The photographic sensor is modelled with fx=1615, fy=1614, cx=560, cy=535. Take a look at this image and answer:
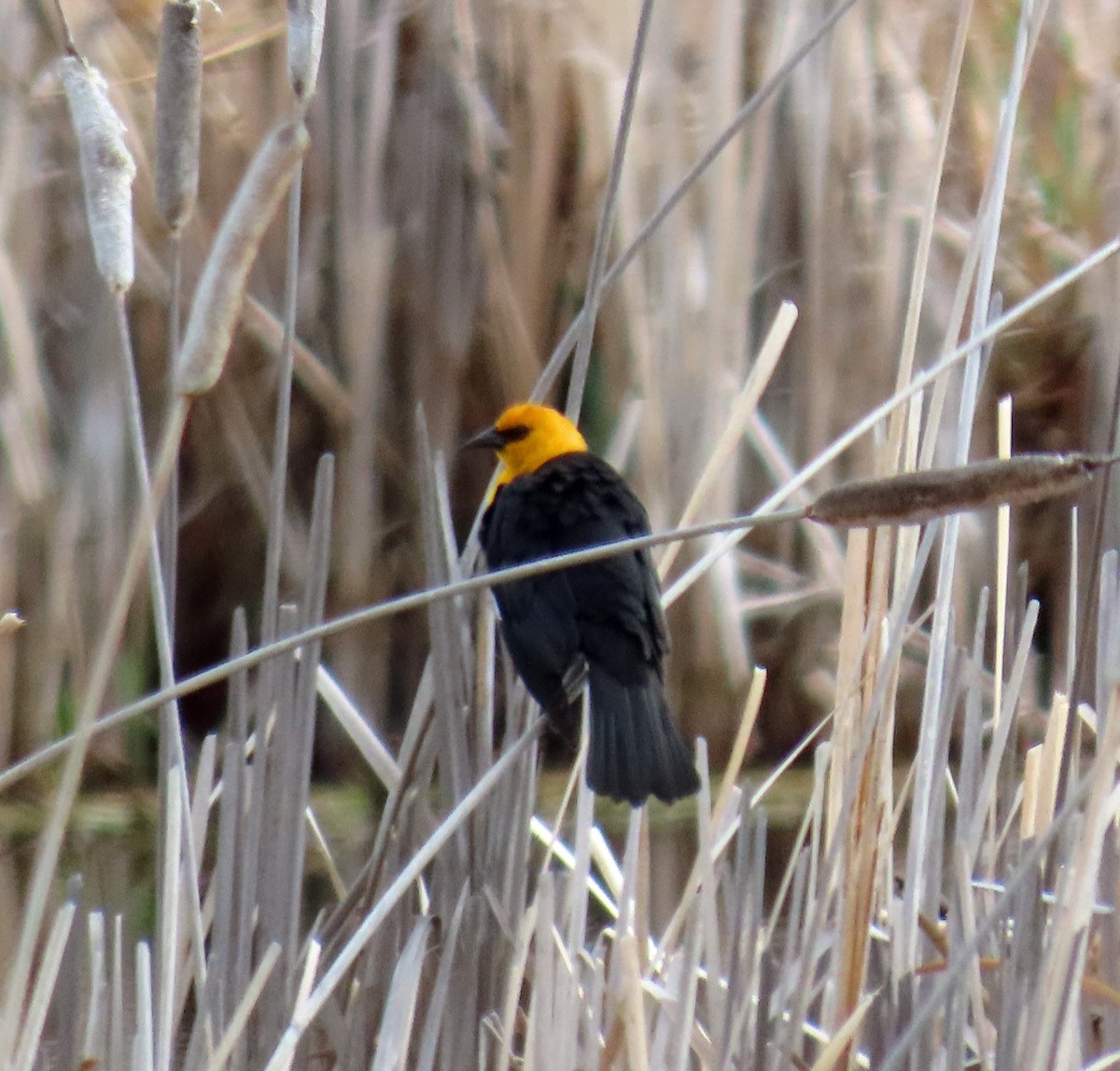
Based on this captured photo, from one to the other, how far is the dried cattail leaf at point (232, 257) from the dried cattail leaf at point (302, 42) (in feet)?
0.27

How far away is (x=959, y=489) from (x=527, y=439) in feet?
4.12

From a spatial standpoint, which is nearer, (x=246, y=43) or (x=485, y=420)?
(x=246, y=43)

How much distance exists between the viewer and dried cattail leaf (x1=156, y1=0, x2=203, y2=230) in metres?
0.71

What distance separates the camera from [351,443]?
1.98m

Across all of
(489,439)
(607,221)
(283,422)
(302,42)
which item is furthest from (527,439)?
(302,42)

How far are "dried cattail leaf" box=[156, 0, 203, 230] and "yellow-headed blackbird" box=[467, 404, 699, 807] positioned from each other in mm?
736

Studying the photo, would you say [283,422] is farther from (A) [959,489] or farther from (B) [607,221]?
(A) [959,489]

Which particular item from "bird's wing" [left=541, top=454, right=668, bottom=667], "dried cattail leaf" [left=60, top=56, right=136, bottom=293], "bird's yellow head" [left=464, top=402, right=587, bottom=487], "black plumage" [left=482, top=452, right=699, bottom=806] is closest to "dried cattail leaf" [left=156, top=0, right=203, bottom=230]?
"dried cattail leaf" [left=60, top=56, right=136, bottom=293]

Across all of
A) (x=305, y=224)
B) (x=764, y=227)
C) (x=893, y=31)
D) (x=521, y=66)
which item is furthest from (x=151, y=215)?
(x=893, y=31)

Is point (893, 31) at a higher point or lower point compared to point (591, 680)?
higher

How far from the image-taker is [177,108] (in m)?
0.73

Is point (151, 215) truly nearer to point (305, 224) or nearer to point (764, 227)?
point (305, 224)

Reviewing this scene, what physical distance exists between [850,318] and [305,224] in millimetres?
713

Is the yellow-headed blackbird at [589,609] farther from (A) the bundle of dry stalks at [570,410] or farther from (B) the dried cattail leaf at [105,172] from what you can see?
(B) the dried cattail leaf at [105,172]
